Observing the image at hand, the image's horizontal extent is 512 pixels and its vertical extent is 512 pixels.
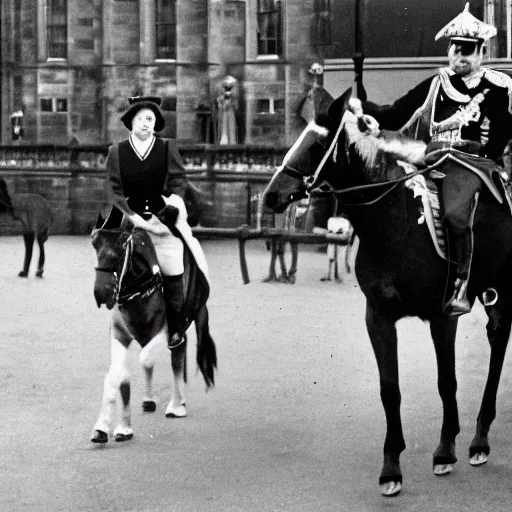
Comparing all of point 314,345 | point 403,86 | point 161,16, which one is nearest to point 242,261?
point 314,345

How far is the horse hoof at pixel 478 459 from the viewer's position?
32.7ft

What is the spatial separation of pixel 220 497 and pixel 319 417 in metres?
2.60

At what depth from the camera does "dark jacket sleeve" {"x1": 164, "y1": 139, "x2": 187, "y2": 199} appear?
1142 cm

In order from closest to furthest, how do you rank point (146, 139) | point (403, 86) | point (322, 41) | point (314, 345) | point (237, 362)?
point (146, 139) → point (237, 362) → point (314, 345) → point (403, 86) → point (322, 41)

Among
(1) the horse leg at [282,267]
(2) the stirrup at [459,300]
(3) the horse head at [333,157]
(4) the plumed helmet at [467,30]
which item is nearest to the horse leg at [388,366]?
(2) the stirrup at [459,300]

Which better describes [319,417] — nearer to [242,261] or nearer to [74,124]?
[242,261]

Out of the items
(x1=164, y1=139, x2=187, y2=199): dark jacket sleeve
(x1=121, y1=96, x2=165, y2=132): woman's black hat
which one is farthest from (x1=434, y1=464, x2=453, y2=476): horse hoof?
(x1=121, y1=96, x2=165, y2=132): woman's black hat

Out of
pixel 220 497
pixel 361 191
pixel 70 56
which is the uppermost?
pixel 70 56

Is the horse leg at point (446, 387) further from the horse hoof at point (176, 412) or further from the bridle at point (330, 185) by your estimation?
the horse hoof at point (176, 412)

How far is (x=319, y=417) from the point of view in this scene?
11.5m

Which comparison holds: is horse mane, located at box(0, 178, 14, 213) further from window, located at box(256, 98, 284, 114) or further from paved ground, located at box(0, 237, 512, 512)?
window, located at box(256, 98, 284, 114)

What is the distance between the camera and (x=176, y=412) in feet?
38.2

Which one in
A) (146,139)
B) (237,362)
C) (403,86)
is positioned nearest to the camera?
(146,139)

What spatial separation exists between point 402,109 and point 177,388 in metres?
2.89
